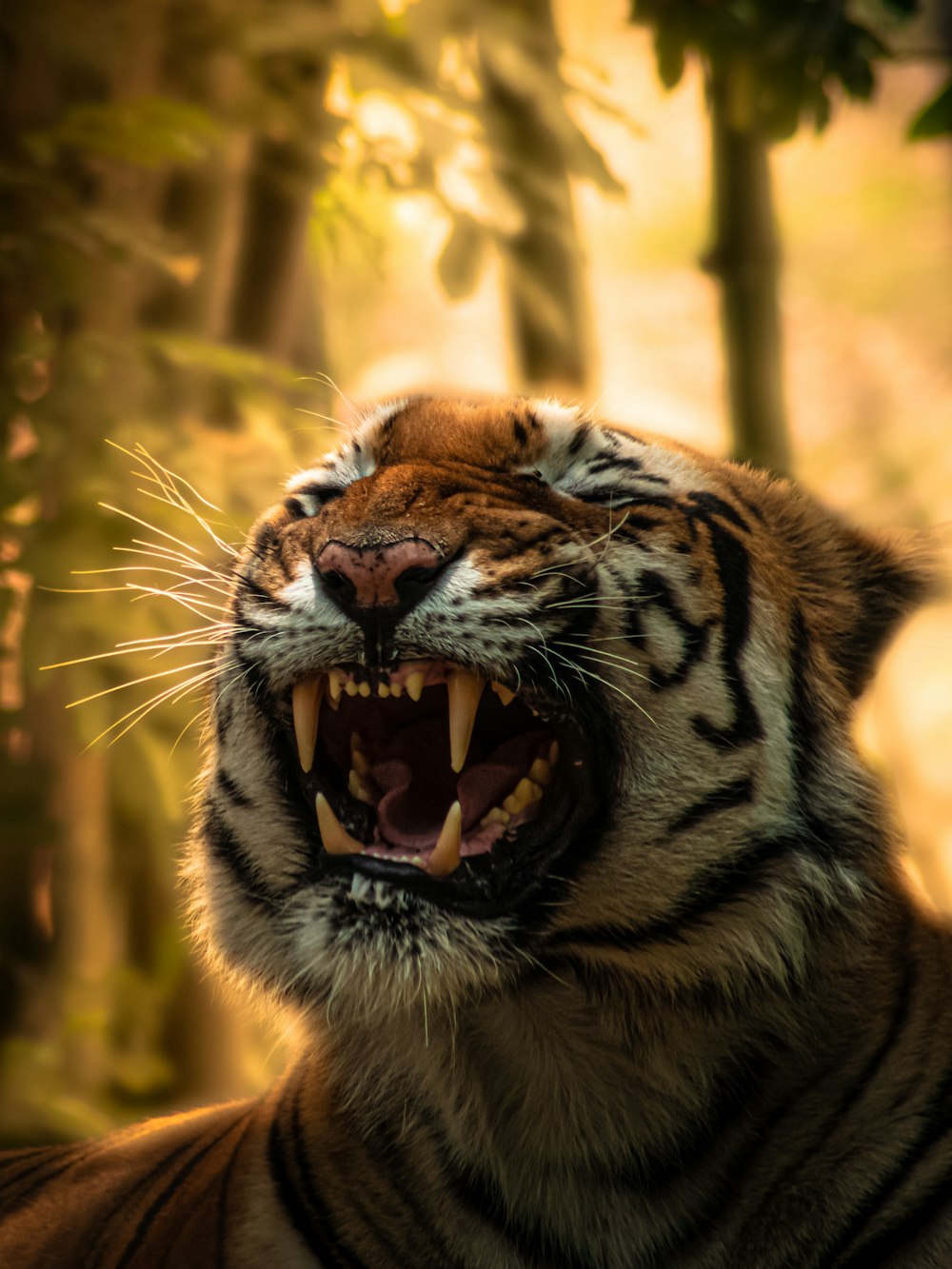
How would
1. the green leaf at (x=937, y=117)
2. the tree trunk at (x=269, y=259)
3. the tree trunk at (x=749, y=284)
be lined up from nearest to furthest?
the green leaf at (x=937, y=117) < the tree trunk at (x=269, y=259) < the tree trunk at (x=749, y=284)

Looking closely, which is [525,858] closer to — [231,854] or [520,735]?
[520,735]

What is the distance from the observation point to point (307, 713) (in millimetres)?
1591

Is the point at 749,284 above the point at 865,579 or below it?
above

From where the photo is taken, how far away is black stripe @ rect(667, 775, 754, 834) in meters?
1.53

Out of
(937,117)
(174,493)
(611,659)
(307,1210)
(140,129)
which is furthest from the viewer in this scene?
(140,129)

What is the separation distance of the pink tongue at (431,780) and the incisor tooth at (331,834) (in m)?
0.05

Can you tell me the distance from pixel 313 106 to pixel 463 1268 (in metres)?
2.62

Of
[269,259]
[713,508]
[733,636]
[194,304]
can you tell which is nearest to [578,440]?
[713,508]

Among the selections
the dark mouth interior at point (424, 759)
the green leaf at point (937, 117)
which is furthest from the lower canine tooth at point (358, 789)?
the green leaf at point (937, 117)

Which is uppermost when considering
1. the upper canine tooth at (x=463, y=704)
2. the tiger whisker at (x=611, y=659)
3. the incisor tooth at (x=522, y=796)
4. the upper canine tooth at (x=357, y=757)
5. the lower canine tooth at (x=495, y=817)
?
the tiger whisker at (x=611, y=659)

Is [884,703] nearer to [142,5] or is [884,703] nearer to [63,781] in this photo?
[63,781]

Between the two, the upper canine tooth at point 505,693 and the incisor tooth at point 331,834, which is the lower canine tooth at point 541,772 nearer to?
the upper canine tooth at point 505,693

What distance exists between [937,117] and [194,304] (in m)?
2.03

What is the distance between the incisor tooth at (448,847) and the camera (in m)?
1.43
